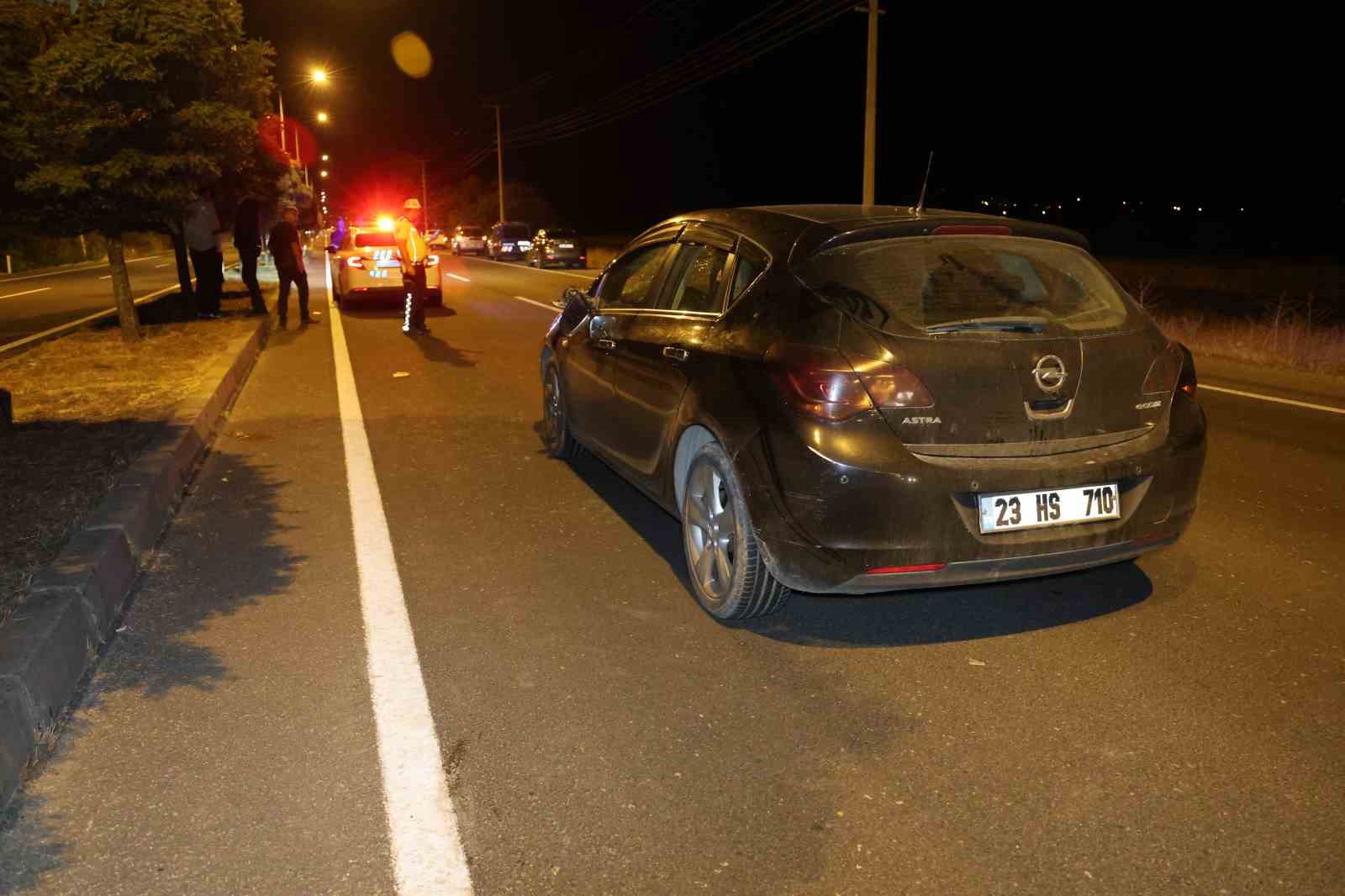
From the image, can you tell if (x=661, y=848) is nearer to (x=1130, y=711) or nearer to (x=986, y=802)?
(x=986, y=802)

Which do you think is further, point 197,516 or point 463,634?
point 197,516

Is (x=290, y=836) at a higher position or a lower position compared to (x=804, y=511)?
lower

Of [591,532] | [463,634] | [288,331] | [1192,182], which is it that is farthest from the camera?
[1192,182]

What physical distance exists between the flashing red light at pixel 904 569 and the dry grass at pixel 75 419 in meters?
3.19

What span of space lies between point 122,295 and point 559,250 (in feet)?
84.7

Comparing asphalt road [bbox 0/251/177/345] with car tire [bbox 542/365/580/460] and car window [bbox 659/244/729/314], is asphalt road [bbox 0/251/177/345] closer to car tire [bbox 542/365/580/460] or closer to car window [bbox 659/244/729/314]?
car tire [bbox 542/365/580/460]

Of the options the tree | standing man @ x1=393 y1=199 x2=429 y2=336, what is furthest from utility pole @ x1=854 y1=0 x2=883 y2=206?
the tree

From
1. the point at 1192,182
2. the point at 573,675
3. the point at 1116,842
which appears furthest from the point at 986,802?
the point at 1192,182

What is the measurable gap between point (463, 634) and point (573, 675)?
611mm

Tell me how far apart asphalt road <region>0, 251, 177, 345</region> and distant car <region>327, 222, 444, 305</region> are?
331 cm

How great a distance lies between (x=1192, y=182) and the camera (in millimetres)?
52906

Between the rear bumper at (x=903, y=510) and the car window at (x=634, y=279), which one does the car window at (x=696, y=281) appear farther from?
the rear bumper at (x=903, y=510)

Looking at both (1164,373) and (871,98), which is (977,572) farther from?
(871,98)

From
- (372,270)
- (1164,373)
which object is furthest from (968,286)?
(372,270)
